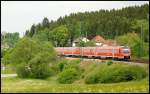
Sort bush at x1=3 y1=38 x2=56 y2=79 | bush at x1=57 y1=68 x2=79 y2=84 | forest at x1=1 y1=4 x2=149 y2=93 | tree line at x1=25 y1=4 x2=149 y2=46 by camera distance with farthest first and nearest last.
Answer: tree line at x1=25 y1=4 x2=149 y2=46
bush at x1=3 y1=38 x2=56 y2=79
bush at x1=57 y1=68 x2=79 y2=84
forest at x1=1 y1=4 x2=149 y2=93

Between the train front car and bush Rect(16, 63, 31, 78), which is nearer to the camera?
the train front car

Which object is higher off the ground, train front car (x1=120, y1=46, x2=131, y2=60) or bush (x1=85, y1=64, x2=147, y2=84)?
train front car (x1=120, y1=46, x2=131, y2=60)

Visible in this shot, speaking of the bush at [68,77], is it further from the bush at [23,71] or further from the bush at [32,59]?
the bush at [23,71]

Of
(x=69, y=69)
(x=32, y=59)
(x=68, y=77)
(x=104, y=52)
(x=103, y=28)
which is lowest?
(x=68, y=77)

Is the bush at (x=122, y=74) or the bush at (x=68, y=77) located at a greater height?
the bush at (x=122, y=74)

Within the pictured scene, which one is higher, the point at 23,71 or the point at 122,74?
the point at 122,74

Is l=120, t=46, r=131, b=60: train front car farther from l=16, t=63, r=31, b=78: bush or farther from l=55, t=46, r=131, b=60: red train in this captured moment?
l=16, t=63, r=31, b=78: bush

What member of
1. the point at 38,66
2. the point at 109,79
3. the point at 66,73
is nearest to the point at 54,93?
the point at 109,79

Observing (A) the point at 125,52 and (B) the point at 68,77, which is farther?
(A) the point at 125,52

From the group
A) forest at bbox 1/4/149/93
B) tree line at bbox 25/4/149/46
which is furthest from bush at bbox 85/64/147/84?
tree line at bbox 25/4/149/46

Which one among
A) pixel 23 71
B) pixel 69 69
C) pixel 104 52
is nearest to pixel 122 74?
pixel 69 69

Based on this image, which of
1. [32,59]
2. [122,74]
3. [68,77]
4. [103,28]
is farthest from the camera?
[103,28]

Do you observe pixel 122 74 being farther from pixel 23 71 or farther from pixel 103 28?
pixel 103 28

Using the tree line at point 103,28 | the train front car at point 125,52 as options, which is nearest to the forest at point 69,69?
the tree line at point 103,28
